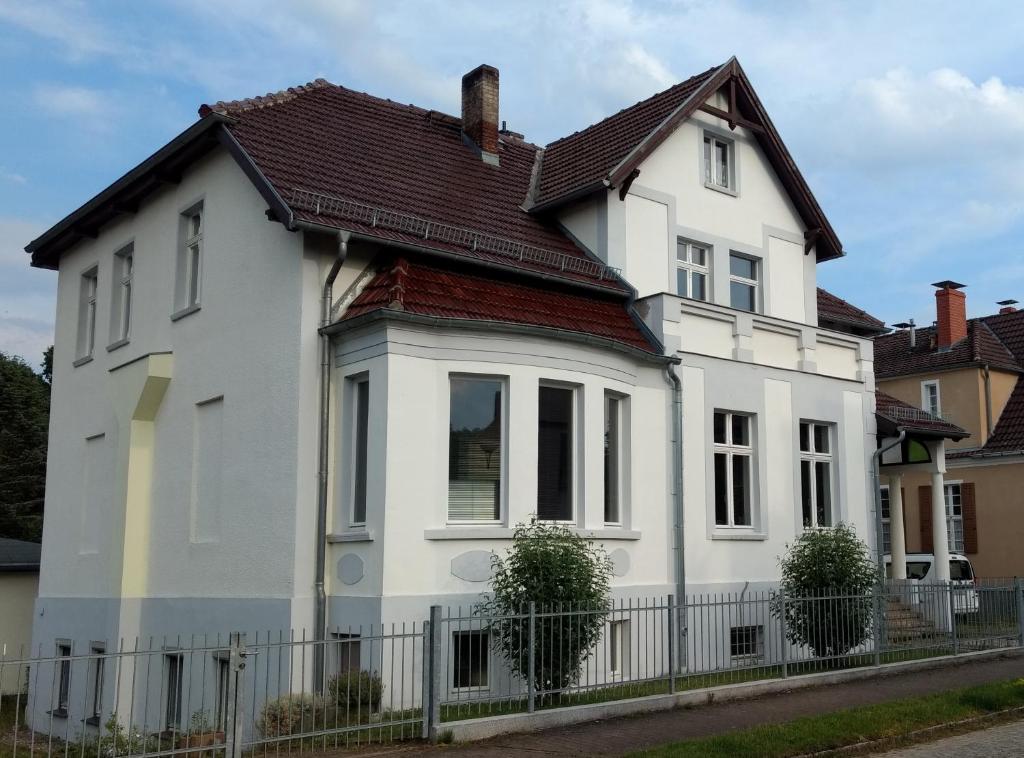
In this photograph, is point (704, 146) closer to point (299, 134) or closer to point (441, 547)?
point (299, 134)

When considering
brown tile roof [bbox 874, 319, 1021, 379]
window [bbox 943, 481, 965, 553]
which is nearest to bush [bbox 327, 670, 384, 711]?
window [bbox 943, 481, 965, 553]

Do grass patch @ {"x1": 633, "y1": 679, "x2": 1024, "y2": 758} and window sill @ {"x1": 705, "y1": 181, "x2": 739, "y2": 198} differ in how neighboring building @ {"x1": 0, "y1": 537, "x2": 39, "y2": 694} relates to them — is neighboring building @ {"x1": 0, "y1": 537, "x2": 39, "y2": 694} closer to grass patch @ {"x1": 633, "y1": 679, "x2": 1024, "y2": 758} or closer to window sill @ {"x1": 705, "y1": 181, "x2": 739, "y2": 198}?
window sill @ {"x1": 705, "y1": 181, "x2": 739, "y2": 198}

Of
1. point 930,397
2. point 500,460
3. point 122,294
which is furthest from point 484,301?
point 930,397

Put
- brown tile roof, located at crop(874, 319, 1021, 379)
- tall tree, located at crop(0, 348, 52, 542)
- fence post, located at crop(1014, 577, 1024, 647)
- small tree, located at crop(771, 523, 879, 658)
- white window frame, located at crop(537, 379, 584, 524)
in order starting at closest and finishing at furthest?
white window frame, located at crop(537, 379, 584, 524) → small tree, located at crop(771, 523, 879, 658) → fence post, located at crop(1014, 577, 1024, 647) → brown tile roof, located at crop(874, 319, 1021, 379) → tall tree, located at crop(0, 348, 52, 542)

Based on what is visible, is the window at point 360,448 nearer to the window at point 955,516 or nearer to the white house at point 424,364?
the white house at point 424,364

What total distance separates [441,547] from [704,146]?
30.9 ft

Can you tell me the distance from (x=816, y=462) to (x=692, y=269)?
3840 mm

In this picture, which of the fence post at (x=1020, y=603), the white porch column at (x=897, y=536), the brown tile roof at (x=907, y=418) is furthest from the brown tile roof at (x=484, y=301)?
the white porch column at (x=897, y=536)

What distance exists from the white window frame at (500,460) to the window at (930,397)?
24.4m

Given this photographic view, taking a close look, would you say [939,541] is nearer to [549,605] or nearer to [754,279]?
[754,279]

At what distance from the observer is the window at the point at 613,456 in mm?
15414

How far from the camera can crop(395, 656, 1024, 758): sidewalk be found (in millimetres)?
10094

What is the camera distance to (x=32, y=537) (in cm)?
4694

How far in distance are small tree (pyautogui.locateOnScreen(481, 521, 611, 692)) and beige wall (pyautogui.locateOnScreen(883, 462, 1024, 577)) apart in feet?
72.3
